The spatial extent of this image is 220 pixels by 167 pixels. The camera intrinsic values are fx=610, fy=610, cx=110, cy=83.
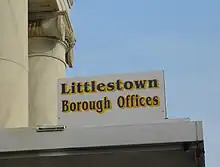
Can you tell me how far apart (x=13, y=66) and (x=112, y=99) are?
3.02m

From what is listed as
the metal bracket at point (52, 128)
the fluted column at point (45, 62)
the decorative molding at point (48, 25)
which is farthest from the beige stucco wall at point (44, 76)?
the metal bracket at point (52, 128)

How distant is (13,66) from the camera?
1209 centimetres

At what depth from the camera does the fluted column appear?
1630 centimetres

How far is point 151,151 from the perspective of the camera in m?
8.73

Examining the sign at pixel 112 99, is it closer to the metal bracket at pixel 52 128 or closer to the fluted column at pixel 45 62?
the metal bracket at pixel 52 128

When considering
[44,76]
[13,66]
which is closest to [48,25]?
[44,76]

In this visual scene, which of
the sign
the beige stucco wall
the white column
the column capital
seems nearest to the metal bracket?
the sign

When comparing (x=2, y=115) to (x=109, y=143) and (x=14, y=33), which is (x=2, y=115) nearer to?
(x=14, y=33)

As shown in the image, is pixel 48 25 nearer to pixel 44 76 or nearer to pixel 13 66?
pixel 44 76

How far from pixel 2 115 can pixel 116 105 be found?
2728 mm

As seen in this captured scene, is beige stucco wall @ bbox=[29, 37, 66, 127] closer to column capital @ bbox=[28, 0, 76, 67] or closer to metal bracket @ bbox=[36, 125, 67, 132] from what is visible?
column capital @ bbox=[28, 0, 76, 67]

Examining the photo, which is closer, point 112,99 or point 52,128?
point 52,128

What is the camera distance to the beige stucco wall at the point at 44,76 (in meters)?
16.2

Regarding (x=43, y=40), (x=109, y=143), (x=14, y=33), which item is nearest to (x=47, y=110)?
(x=43, y=40)
